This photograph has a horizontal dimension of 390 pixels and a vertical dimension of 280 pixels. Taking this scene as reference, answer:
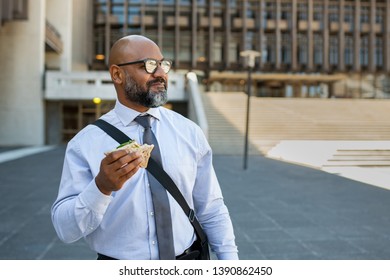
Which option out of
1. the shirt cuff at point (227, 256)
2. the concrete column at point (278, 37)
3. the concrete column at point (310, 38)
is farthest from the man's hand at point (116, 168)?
the concrete column at point (310, 38)

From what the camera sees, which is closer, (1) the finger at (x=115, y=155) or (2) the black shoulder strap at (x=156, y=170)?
(1) the finger at (x=115, y=155)

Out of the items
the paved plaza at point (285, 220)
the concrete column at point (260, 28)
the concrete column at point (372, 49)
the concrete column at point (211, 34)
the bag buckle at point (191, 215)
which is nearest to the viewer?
the bag buckle at point (191, 215)

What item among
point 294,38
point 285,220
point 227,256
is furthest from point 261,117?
point 294,38

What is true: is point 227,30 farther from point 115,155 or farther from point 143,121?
point 115,155

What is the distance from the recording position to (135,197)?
1877 mm

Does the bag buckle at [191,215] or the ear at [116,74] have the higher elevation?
the ear at [116,74]

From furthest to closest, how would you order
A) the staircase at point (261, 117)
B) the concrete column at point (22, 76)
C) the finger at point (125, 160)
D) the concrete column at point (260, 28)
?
the concrete column at point (260, 28) < the concrete column at point (22, 76) < the staircase at point (261, 117) < the finger at point (125, 160)

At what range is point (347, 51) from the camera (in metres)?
40.2

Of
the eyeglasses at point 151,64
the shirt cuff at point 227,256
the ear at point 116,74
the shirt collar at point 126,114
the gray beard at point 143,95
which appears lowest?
the shirt cuff at point 227,256

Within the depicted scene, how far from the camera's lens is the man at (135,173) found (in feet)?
5.89

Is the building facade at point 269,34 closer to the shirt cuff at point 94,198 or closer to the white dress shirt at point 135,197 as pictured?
the white dress shirt at point 135,197

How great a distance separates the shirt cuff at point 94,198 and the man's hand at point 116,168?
28 millimetres

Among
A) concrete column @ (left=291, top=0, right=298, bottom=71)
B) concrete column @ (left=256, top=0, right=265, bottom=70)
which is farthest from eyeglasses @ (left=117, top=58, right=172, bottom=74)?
concrete column @ (left=291, top=0, right=298, bottom=71)
